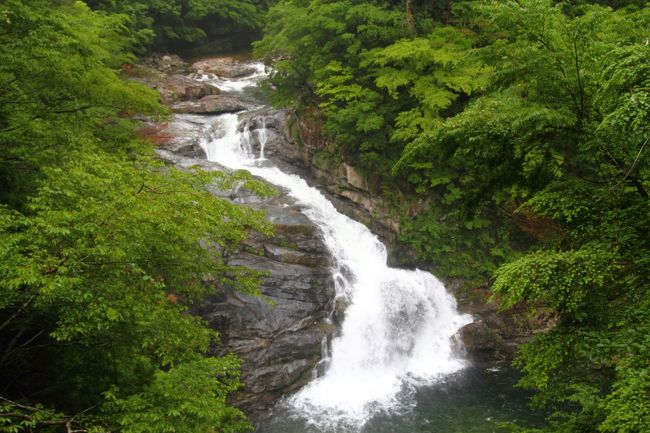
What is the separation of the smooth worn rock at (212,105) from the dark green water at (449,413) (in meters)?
16.8

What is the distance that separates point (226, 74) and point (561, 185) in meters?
28.0

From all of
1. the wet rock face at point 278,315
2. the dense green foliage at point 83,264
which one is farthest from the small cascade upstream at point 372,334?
the dense green foliage at point 83,264

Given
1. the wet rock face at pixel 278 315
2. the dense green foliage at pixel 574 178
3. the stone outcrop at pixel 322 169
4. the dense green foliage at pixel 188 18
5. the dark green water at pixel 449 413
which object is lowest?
the dark green water at pixel 449 413

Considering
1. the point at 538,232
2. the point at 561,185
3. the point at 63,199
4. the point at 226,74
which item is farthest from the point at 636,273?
the point at 226,74

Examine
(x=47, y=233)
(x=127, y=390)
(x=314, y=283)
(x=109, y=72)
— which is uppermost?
(x=109, y=72)

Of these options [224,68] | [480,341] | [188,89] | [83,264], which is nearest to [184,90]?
[188,89]

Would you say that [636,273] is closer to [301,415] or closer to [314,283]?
[301,415]

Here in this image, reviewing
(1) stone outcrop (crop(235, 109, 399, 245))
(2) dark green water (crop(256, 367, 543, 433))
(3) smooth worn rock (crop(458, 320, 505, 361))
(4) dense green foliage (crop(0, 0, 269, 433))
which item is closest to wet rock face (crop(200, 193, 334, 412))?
(2) dark green water (crop(256, 367, 543, 433))

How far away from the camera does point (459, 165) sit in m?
15.6

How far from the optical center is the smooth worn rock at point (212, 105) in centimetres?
2286

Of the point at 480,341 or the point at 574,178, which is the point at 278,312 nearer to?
the point at 480,341

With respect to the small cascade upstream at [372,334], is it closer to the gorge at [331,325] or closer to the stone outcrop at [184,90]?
the gorge at [331,325]

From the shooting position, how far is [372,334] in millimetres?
13422

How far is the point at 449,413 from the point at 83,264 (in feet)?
31.6
